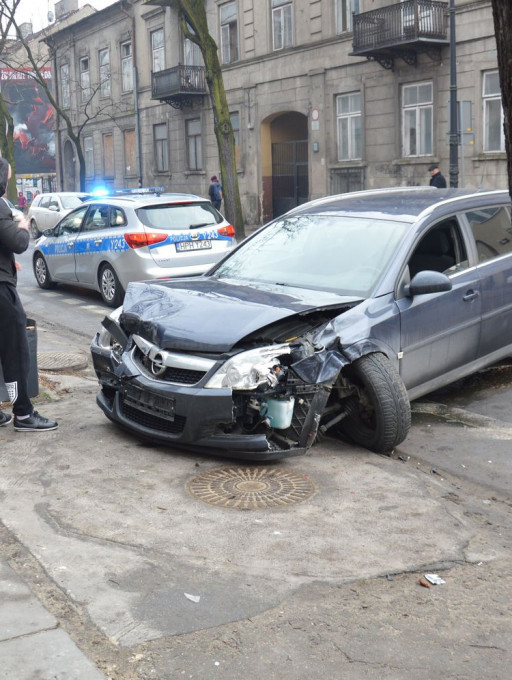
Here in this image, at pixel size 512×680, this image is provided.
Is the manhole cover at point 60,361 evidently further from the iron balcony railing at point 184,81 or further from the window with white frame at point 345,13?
the iron balcony railing at point 184,81

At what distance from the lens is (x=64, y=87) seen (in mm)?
50969

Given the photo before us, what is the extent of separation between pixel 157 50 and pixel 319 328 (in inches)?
1426

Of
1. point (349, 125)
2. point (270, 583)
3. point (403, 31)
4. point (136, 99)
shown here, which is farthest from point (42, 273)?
point (136, 99)

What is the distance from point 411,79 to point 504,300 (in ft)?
66.6

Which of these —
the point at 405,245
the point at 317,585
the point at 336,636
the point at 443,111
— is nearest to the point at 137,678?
the point at 336,636

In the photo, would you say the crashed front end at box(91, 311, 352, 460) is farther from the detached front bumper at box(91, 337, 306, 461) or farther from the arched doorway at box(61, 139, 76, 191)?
the arched doorway at box(61, 139, 76, 191)

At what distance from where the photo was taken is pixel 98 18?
44.0 m

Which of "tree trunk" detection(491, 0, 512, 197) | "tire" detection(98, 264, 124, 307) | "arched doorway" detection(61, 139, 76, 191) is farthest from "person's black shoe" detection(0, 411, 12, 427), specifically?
"arched doorway" detection(61, 139, 76, 191)

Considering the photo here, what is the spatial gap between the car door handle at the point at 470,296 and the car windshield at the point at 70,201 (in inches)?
888

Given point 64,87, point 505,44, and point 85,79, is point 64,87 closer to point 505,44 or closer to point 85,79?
point 85,79

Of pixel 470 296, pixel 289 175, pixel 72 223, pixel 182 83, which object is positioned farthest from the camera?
pixel 182 83

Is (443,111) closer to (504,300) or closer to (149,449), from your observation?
(504,300)

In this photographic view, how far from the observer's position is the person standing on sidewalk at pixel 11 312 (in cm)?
573

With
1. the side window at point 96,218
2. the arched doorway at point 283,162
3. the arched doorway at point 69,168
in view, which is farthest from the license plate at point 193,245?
the arched doorway at point 69,168
